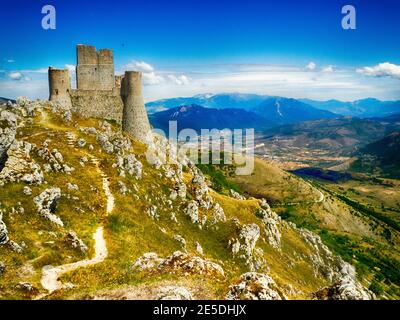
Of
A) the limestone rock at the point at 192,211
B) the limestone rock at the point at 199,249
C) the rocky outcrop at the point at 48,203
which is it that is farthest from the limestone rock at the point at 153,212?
the rocky outcrop at the point at 48,203

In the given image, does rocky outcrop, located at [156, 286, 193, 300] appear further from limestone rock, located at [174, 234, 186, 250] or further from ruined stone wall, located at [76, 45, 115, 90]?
ruined stone wall, located at [76, 45, 115, 90]

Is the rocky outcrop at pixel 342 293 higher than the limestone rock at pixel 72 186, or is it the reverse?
the limestone rock at pixel 72 186

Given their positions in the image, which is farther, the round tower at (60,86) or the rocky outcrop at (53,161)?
the round tower at (60,86)

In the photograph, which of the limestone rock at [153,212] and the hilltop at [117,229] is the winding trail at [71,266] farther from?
the limestone rock at [153,212]

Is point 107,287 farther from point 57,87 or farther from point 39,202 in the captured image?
point 57,87

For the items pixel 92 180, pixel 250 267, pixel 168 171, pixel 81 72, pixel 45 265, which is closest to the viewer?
pixel 45 265

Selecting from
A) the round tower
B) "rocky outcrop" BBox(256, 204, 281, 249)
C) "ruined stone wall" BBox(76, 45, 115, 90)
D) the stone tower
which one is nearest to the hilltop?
"rocky outcrop" BBox(256, 204, 281, 249)
